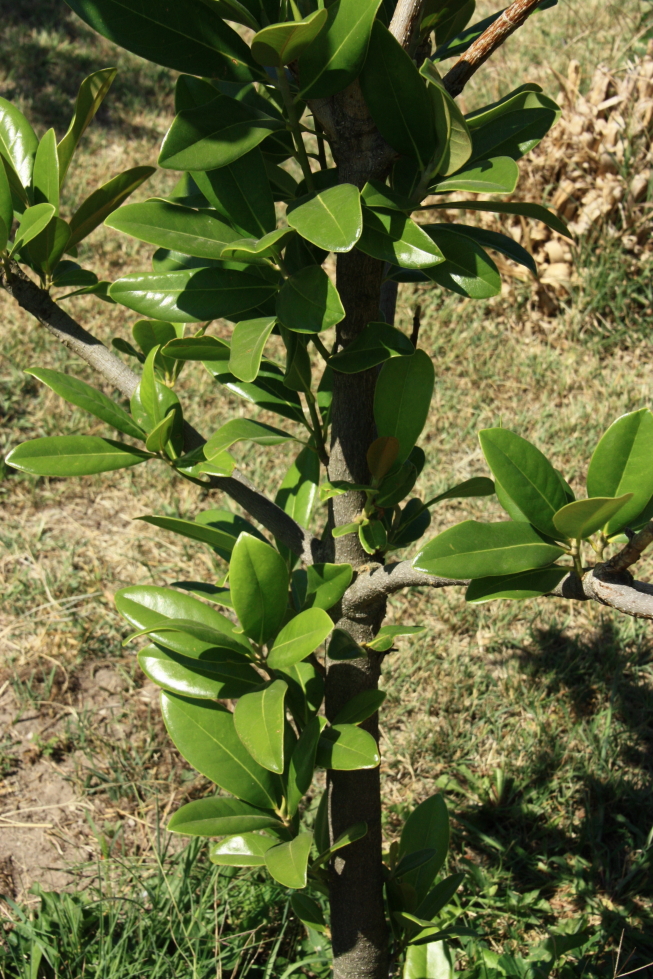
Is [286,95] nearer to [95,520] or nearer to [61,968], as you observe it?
[61,968]

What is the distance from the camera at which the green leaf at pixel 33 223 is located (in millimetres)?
796

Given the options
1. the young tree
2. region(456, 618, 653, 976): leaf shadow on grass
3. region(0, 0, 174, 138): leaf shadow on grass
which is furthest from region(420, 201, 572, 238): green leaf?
region(0, 0, 174, 138): leaf shadow on grass

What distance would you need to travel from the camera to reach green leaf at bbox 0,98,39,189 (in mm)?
931

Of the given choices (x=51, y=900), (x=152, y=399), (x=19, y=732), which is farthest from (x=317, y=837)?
(x=19, y=732)

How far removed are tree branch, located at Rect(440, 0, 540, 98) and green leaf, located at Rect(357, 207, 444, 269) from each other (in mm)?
138

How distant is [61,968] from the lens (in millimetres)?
1591

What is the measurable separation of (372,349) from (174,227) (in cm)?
22

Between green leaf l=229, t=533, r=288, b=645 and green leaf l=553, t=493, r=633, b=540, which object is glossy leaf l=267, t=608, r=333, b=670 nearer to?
green leaf l=229, t=533, r=288, b=645

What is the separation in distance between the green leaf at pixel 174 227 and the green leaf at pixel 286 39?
176mm

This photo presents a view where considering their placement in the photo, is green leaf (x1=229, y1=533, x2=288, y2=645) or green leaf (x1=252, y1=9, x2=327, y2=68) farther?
green leaf (x1=229, y1=533, x2=288, y2=645)

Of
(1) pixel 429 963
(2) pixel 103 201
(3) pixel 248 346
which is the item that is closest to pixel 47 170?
(2) pixel 103 201

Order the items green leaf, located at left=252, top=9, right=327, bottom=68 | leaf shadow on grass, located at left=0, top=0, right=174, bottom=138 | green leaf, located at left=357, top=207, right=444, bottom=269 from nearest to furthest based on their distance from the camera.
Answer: green leaf, located at left=252, top=9, right=327, bottom=68 → green leaf, located at left=357, top=207, right=444, bottom=269 → leaf shadow on grass, located at left=0, top=0, right=174, bottom=138

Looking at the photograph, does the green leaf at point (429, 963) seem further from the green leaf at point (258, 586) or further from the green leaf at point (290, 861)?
the green leaf at point (258, 586)

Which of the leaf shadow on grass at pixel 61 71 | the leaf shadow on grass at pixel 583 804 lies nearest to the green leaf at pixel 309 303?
the leaf shadow on grass at pixel 583 804
